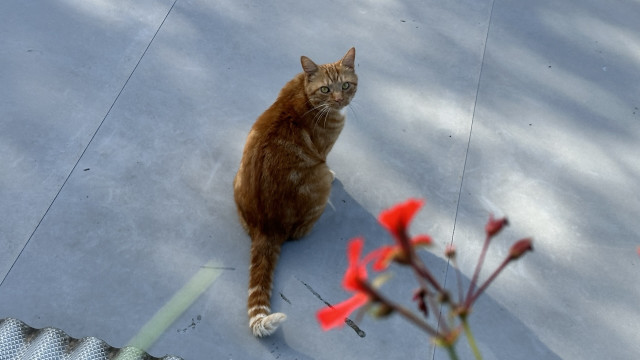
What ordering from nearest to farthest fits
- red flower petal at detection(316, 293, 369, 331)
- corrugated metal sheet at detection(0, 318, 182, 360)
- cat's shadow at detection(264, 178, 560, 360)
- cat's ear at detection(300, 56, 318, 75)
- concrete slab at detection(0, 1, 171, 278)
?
red flower petal at detection(316, 293, 369, 331), corrugated metal sheet at detection(0, 318, 182, 360), cat's shadow at detection(264, 178, 560, 360), cat's ear at detection(300, 56, 318, 75), concrete slab at detection(0, 1, 171, 278)

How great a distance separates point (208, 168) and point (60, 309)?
0.73m

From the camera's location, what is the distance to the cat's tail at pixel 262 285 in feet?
6.40

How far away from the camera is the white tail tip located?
1.92 metres

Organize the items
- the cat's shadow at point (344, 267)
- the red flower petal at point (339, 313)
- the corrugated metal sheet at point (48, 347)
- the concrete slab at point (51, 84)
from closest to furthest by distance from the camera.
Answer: the red flower petal at point (339, 313) < the corrugated metal sheet at point (48, 347) < the cat's shadow at point (344, 267) < the concrete slab at point (51, 84)

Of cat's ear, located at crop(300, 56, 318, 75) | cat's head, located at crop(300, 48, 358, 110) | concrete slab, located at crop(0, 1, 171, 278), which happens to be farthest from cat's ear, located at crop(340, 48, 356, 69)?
concrete slab, located at crop(0, 1, 171, 278)

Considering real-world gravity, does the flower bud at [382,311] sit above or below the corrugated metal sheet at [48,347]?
above

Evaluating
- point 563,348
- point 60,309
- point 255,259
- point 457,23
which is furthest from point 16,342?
point 457,23

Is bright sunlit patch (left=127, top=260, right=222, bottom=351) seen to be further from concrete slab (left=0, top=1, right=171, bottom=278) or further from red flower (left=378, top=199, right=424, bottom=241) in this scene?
red flower (left=378, top=199, right=424, bottom=241)

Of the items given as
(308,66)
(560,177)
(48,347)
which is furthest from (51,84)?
(560,177)

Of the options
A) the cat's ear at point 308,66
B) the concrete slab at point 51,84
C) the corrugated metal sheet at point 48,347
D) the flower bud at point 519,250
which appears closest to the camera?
the flower bud at point 519,250

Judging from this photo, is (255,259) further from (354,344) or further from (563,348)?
(563,348)

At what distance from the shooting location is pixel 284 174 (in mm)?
2049

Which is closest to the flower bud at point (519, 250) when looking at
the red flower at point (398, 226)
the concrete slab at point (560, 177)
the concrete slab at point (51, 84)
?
the red flower at point (398, 226)

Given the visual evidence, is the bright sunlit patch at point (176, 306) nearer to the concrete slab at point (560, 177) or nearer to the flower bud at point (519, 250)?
the concrete slab at point (560, 177)
